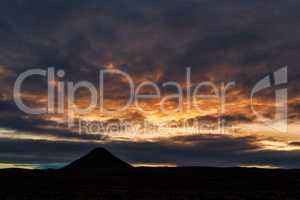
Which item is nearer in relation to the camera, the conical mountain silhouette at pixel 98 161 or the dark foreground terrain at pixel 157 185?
the dark foreground terrain at pixel 157 185

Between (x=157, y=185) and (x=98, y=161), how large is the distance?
60.7 m

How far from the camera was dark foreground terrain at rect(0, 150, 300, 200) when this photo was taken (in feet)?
123

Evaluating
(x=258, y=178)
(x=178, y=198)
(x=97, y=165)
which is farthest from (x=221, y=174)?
(x=97, y=165)

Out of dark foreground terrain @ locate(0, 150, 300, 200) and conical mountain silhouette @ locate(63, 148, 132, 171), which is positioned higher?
dark foreground terrain @ locate(0, 150, 300, 200)

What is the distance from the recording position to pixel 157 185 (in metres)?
49.6

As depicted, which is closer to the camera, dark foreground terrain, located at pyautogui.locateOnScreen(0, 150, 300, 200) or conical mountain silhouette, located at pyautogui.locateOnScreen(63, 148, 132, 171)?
dark foreground terrain, located at pyautogui.locateOnScreen(0, 150, 300, 200)

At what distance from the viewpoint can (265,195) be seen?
3812cm

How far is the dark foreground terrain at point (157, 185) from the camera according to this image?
3734 centimetres

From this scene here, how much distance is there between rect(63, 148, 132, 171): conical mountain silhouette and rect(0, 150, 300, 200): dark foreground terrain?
0.82 metres

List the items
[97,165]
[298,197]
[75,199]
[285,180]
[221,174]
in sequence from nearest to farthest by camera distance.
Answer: [75,199] < [298,197] < [285,180] < [221,174] < [97,165]

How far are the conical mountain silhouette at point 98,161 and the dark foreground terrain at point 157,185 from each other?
32.2 inches

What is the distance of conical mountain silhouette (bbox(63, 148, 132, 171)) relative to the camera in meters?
104

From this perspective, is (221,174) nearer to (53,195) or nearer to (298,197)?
(298,197)

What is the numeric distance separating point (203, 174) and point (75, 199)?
121ft
